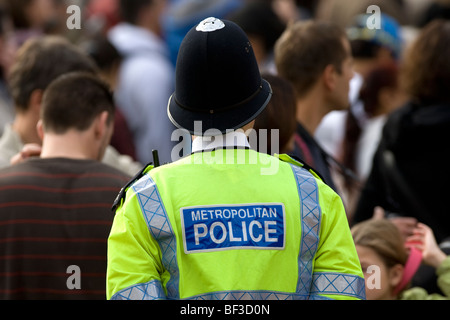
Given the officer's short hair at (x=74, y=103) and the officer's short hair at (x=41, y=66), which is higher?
the officer's short hair at (x=41, y=66)

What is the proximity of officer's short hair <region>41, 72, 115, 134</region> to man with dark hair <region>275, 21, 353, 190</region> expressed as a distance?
3.32ft

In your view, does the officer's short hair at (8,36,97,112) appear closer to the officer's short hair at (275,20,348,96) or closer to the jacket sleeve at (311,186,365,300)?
the officer's short hair at (275,20,348,96)

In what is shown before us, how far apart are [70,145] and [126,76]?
9.67 feet

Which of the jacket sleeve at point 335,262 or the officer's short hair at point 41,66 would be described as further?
the officer's short hair at point 41,66

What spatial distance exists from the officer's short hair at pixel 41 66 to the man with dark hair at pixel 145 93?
193 cm

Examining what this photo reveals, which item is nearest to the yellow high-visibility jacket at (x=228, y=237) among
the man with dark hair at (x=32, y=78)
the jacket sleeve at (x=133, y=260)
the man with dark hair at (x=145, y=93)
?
the jacket sleeve at (x=133, y=260)

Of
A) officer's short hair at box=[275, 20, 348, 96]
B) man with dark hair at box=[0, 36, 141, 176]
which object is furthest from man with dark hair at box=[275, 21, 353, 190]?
man with dark hair at box=[0, 36, 141, 176]

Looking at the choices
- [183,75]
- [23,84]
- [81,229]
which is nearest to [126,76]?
[23,84]

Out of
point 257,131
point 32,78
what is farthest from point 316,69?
point 32,78

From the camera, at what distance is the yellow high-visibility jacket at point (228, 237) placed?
2383 millimetres

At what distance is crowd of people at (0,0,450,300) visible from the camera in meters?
3.39

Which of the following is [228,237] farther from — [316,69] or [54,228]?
[316,69]

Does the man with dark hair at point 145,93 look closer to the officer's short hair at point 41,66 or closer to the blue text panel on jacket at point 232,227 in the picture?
the officer's short hair at point 41,66

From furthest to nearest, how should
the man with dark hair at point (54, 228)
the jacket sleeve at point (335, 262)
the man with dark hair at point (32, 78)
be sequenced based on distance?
the man with dark hair at point (32, 78) → the man with dark hair at point (54, 228) → the jacket sleeve at point (335, 262)
